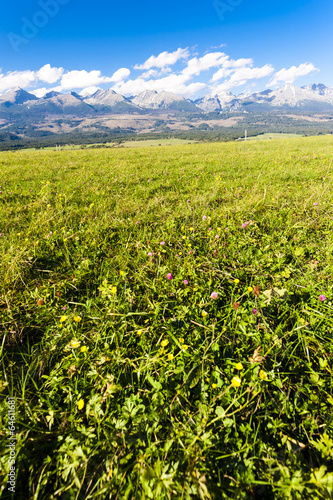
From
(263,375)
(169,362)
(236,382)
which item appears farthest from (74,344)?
(263,375)

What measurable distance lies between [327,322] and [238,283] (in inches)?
47.3

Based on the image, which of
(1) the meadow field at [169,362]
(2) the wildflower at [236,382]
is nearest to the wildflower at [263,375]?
(1) the meadow field at [169,362]

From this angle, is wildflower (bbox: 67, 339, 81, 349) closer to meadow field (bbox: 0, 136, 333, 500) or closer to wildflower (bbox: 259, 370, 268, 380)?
meadow field (bbox: 0, 136, 333, 500)

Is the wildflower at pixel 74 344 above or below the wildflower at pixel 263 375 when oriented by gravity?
above

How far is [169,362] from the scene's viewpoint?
2410 mm

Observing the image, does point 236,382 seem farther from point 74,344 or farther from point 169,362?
point 74,344

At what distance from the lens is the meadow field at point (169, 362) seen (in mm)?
1680

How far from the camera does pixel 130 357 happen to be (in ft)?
8.30

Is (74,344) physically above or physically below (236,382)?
above

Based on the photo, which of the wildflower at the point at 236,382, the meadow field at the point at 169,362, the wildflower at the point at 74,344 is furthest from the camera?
the wildflower at the point at 74,344

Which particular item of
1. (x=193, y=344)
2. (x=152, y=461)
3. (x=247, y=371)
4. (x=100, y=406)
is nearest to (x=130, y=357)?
(x=100, y=406)

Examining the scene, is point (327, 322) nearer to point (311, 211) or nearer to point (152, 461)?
point (152, 461)

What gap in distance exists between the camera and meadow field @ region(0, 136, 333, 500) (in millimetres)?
1680

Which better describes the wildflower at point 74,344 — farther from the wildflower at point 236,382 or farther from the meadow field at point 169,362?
the wildflower at point 236,382
